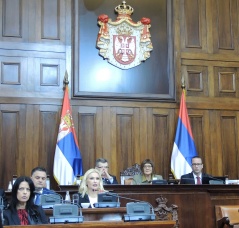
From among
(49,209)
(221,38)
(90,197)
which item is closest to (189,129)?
(221,38)

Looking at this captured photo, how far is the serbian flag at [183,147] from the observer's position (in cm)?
800

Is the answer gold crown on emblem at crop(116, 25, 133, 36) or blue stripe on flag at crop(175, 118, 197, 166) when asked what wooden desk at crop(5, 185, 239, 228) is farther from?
gold crown on emblem at crop(116, 25, 133, 36)

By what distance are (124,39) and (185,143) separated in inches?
77.0

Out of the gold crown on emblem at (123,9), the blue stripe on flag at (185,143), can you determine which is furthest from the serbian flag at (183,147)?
the gold crown on emblem at (123,9)

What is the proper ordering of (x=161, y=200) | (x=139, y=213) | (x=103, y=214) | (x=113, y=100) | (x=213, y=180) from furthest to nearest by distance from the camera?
(x=113, y=100), (x=213, y=180), (x=161, y=200), (x=103, y=214), (x=139, y=213)

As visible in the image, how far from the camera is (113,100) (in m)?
8.16

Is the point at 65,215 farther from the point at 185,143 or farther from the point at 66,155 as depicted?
the point at 185,143

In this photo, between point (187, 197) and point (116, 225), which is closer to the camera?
point (116, 225)

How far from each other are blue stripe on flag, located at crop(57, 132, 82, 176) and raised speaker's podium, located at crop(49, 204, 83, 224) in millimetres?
3601

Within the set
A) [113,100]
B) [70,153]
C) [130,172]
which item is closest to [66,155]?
[70,153]

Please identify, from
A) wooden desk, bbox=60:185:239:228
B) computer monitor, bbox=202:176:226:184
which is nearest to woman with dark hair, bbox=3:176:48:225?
wooden desk, bbox=60:185:239:228

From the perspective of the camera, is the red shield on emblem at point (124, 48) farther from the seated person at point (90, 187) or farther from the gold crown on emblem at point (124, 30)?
the seated person at point (90, 187)

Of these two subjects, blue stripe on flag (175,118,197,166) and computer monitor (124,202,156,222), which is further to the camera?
blue stripe on flag (175,118,197,166)

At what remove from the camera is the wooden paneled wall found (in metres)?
7.74
